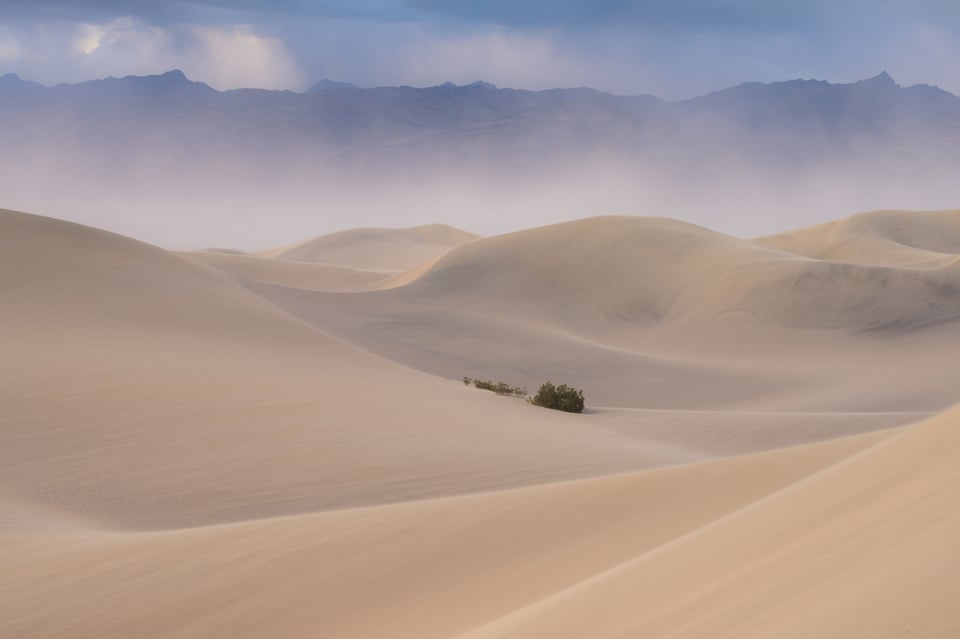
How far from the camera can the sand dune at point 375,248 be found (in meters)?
86.5

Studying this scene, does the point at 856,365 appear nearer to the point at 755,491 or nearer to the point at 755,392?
the point at 755,392

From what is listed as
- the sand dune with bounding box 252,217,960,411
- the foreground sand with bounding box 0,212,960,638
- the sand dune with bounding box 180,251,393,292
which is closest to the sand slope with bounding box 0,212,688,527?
the foreground sand with bounding box 0,212,960,638

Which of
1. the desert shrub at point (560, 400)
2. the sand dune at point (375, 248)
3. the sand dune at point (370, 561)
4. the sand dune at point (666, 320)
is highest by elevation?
the sand dune at point (375, 248)

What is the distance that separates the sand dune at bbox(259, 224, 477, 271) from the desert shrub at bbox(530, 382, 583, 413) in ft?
210

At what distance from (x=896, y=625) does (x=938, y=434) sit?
220 cm

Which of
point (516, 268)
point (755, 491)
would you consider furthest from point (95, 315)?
point (516, 268)

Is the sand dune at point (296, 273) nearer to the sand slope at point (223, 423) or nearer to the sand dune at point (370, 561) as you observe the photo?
the sand slope at point (223, 423)

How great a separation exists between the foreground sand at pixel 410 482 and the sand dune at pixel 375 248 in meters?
57.8

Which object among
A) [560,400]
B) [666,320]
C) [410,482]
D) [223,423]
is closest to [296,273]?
[666,320]

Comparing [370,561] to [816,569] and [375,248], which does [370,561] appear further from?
[375,248]

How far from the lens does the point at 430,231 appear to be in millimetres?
103688

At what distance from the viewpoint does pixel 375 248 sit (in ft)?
301

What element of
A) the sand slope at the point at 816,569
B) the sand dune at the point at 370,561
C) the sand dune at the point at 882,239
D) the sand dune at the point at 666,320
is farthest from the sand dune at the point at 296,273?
the sand slope at the point at 816,569

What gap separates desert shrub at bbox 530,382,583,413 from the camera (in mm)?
16656
